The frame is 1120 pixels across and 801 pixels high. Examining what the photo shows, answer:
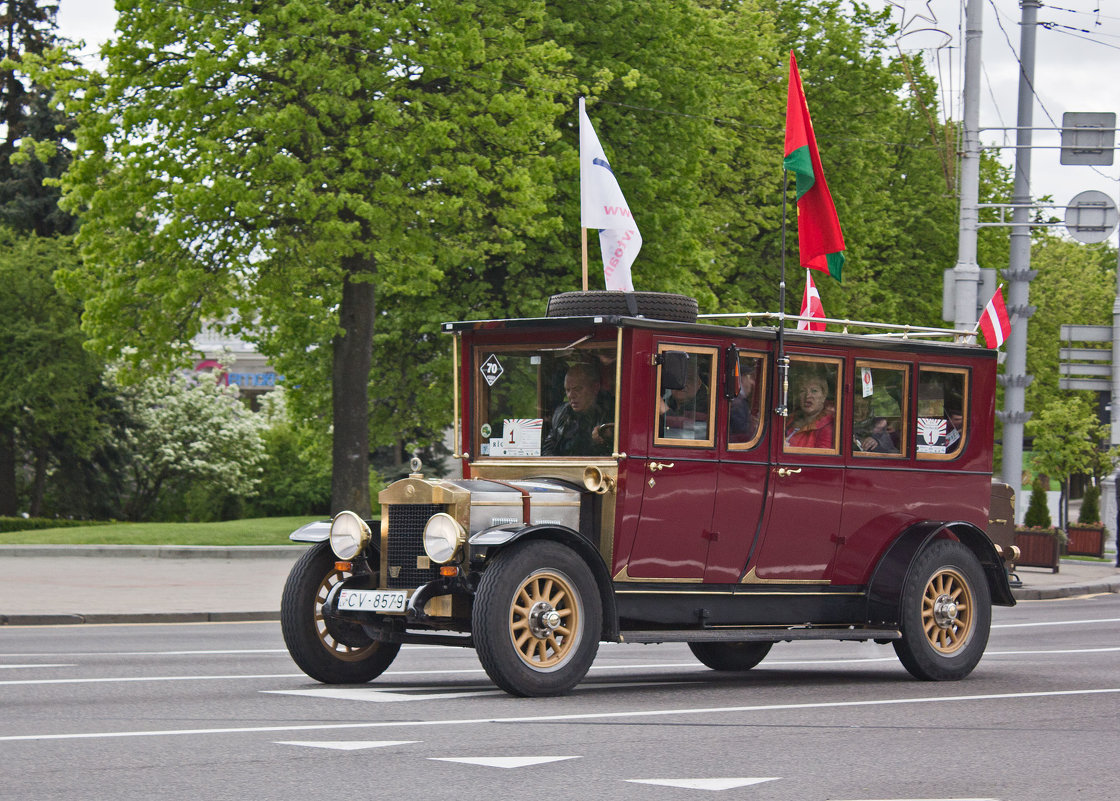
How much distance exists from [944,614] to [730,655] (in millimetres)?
1662

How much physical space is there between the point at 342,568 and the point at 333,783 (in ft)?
12.8

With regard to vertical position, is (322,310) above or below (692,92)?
below

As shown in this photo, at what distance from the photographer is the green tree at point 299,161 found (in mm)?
26094

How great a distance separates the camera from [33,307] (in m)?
41.7

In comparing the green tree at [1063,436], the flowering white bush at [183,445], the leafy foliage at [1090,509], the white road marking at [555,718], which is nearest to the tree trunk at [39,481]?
the flowering white bush at [183,445]

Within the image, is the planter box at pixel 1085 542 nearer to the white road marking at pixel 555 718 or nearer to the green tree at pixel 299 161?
the green tree at pixel 299 161

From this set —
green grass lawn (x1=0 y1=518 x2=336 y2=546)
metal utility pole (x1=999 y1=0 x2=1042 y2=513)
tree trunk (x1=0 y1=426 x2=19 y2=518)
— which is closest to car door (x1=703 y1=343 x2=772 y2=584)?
metal utility pole (x1=999 y1=0 x2=1042 y2=513)

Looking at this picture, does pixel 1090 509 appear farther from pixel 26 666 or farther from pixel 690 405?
pixel 26 666

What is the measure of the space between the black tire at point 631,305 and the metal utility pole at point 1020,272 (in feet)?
58.9

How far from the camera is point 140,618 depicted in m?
18.3

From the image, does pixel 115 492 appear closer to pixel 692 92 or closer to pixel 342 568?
pixel 692 92

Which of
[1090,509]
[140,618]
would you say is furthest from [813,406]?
[1090,509]

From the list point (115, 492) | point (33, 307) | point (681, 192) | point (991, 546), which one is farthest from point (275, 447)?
point (991, 546)

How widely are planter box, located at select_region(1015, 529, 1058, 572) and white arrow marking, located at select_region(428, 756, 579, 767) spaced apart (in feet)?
82.5
